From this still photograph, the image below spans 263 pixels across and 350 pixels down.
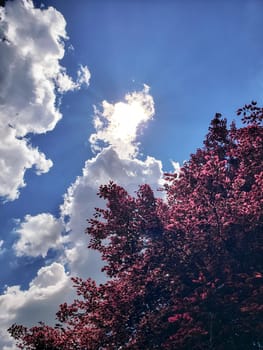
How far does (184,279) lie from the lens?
14.7 metres

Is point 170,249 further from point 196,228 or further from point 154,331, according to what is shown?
point 154,331

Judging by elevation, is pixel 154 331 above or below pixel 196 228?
below

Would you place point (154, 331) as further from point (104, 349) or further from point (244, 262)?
point (244, 262)

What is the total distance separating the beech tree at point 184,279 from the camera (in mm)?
13148

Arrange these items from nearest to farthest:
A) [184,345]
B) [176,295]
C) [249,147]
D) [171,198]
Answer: [184,345] → [176,295] → [249,147] → [171,198]

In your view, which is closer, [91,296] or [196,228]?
[196,228]

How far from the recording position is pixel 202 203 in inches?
564

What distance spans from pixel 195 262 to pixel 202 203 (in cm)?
248

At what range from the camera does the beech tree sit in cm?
1315

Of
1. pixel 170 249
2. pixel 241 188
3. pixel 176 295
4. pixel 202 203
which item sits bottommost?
pixel 176 295

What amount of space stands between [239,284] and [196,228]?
2785mm

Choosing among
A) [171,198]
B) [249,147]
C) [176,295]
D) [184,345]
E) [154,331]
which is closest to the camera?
[184,345]

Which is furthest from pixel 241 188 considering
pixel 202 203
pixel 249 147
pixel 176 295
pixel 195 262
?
pixel 176 295

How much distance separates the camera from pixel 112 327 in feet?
47.0
